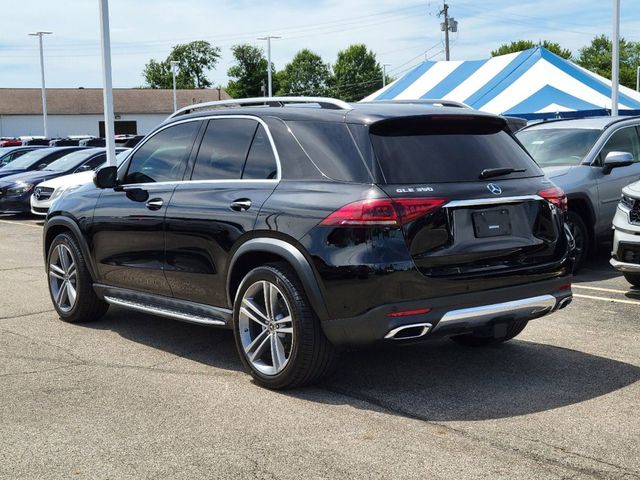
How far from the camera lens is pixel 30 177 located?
746 inches

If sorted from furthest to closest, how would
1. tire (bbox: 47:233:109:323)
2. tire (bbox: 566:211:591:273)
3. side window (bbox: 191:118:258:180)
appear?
tire (bbox: 566:211:591:273), tire (bbox: 47:233:109:323), side window (bbox: 191:118:258:180)

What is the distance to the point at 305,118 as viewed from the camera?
524 cm

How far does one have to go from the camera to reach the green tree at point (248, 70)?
11050 centimetres

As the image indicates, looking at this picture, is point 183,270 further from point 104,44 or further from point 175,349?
point 104,44

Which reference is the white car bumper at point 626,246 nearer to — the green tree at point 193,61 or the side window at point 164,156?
the side window at point 164,156

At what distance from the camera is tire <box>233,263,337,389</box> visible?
4.85 meters

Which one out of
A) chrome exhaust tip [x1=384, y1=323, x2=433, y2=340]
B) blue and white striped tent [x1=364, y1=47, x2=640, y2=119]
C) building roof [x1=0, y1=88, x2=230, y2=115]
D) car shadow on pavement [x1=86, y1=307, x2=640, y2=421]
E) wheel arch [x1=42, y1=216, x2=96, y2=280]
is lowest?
car shadow on pavement [x1=86, y1=307, x2=640, y2=421]

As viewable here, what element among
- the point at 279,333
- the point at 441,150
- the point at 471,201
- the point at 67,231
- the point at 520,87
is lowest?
the point at 279,333

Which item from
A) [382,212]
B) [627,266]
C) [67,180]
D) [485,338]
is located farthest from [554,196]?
[67,180]

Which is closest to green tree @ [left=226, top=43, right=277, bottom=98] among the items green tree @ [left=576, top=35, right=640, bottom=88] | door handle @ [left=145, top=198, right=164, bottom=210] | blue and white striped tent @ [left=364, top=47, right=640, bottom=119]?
green tree @ [left=576, top=35, right=640, bottom=88]

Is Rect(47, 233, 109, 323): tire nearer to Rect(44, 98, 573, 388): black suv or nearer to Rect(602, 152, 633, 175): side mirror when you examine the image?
Rect(44, 98, 573, 388): black suv

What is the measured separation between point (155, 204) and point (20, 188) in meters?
13.8

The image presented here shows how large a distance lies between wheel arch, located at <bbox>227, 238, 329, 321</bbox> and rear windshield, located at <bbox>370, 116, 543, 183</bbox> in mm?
689

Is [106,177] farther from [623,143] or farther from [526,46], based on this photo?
[526,46]
